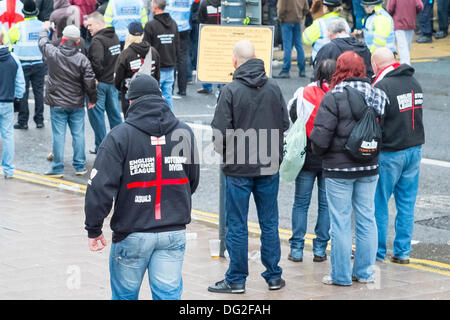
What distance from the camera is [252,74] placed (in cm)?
720

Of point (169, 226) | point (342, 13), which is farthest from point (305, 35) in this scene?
point (342, 13)

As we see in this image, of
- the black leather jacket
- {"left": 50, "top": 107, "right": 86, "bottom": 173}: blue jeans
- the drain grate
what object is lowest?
the drain grate

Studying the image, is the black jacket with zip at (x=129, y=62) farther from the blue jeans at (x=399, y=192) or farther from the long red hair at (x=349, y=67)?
the long red hair at (x=349, y=67)

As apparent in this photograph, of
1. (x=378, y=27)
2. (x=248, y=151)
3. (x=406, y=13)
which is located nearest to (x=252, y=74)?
(x=248, y=151)

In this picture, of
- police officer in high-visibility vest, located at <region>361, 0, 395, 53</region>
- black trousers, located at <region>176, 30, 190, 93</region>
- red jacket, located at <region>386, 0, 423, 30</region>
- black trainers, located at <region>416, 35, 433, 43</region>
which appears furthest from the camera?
black trainers, located at <region>416, 35, 433, 43</region>

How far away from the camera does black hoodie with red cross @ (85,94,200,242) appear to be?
5.54m

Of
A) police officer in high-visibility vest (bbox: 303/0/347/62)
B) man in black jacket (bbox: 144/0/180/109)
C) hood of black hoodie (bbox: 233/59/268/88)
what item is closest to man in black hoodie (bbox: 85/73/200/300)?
hood of black hoodie (bbox: 233/59/268/88)

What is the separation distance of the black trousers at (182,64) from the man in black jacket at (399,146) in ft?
27.2

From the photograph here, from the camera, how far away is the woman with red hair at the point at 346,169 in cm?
727

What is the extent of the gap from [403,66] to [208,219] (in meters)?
2.99

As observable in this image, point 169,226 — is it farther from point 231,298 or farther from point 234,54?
point 234,54

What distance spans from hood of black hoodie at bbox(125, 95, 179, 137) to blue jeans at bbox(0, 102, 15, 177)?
6.25 m

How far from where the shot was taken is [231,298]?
716cm

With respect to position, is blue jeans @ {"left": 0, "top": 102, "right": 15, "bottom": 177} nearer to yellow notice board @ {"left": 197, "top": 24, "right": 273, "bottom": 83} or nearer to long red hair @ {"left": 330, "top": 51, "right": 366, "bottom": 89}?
yellow notice board @ {"left": 197, "top": 24, "right": 273, "bottom": 83}
